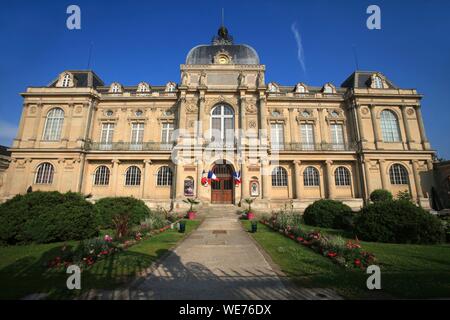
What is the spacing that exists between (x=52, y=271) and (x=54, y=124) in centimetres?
2715

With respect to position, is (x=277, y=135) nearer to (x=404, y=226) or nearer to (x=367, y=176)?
(x=367, y=176)

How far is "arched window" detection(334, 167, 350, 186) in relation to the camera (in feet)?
85.5

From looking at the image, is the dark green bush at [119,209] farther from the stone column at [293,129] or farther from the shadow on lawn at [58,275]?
the stone column at [293,129]

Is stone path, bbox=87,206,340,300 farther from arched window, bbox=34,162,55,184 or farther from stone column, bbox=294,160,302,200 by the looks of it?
arched window, bbox=34,162,55,184

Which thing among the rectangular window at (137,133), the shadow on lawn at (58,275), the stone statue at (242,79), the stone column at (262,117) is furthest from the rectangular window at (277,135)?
the shadow on lawn at (58,275)

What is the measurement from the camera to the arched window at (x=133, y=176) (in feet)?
84.8

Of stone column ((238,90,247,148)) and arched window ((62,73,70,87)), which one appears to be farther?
arched window ((62,73,70,87))

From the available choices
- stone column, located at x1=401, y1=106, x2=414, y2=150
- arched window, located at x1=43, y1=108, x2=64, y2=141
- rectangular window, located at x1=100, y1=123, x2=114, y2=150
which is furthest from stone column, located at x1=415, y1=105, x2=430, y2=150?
arched window, located at x1=43, y1=108, x2=64, y2=141

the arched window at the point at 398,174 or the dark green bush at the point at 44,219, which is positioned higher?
the arched window at the point at 398,174

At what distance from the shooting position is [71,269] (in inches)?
207

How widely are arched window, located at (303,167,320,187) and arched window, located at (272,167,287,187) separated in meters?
2.39

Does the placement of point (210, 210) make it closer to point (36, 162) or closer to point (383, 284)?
point (383, 284)

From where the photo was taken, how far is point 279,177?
26.2 meters

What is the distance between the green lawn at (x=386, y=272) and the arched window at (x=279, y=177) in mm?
17487
